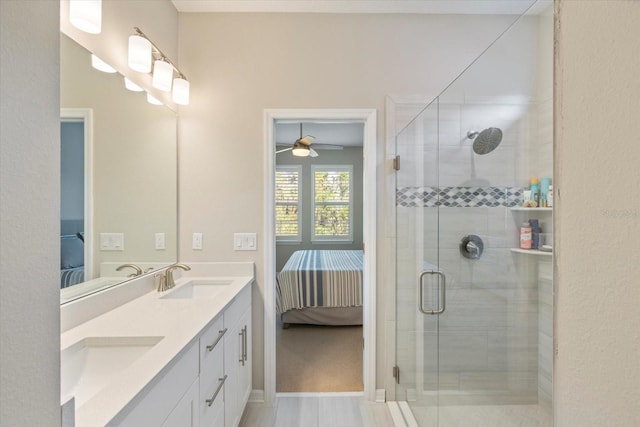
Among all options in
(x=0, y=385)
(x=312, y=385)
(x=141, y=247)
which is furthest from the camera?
(x=312, y=385)

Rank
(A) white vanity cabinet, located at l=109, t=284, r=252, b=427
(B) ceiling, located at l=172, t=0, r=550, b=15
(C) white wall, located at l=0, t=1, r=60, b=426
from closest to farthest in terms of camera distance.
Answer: (C) white wall, located at l=0, t=1, r=60, b=426 → (A) white vanity cabinet, located at l=109, t=284, r=252, b=427 → (B) ceiling, located at l=172, t=0, r=550, b=15

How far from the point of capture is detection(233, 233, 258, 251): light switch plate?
83.6 inches

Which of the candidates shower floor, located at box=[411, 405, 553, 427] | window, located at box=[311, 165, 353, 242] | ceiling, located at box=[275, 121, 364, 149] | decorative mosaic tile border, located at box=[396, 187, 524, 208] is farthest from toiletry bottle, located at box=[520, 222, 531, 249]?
window, located at box=[311, 165, 353, 242]

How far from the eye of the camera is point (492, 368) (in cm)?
157

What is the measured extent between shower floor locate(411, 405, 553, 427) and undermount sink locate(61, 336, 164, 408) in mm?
1499

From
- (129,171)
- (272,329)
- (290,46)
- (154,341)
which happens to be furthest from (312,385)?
(290,46)

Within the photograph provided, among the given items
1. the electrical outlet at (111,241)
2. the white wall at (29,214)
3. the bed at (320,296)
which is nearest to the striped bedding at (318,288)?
the bed at (320,296)

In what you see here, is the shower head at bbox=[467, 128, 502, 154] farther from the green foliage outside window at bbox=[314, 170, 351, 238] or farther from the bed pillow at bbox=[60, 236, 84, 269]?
the green foliage outside window at bbox=[314, 170, 351, 238]

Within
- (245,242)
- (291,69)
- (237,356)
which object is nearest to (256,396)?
(237,356)

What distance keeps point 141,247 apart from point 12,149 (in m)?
1.44

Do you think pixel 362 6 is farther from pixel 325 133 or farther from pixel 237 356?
pixel 325 133

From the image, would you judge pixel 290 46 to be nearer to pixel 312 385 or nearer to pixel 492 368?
pixel 492 368

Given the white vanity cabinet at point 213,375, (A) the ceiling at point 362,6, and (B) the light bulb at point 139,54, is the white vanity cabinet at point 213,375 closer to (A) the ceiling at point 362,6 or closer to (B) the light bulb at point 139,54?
(B) the light bulb at point 139,54

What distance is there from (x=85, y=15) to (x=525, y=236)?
214cm
